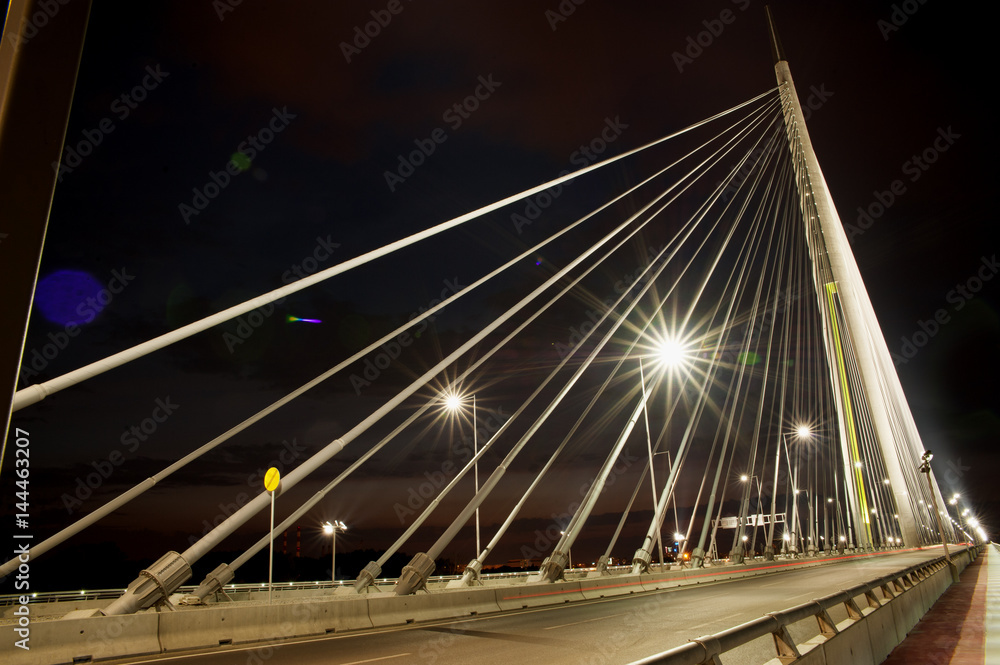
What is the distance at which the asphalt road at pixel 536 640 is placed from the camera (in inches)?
328

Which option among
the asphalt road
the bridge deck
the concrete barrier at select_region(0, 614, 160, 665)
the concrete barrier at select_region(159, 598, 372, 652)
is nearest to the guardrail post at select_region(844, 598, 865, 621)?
the asphalt road

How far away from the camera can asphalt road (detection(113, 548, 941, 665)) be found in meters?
8.32

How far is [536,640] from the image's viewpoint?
10008 mm

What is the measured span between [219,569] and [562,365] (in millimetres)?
10399

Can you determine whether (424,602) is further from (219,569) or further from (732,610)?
(732,610)

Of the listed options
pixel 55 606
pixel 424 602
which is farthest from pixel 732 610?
pixel 55 606

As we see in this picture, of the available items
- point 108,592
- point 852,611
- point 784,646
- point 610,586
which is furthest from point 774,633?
point 108,592

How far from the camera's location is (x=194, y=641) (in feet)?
31.6

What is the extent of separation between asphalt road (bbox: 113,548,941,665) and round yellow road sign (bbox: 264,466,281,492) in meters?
2.44

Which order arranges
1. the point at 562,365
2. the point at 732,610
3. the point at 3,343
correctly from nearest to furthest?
the point at 3,343
the point at 732,610
the point at 562,365

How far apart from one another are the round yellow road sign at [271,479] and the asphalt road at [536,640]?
244 centimetres

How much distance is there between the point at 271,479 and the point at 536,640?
516 centimetres

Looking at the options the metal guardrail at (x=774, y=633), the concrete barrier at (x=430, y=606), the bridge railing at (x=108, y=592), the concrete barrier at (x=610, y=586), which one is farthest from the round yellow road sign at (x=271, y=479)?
the concrete barrier at (x=610, y=586)

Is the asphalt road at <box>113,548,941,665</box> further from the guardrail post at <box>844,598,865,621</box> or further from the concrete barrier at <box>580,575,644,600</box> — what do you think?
the concrete barrier at <box>580,575,644,600</box>
